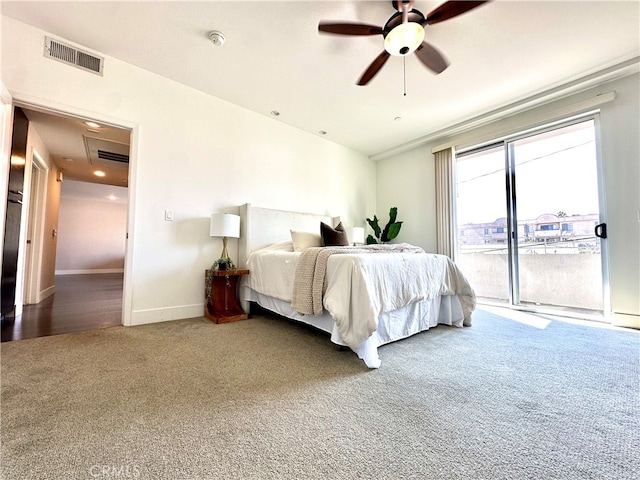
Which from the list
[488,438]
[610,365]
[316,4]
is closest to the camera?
[488,438]

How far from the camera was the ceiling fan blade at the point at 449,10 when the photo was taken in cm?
162

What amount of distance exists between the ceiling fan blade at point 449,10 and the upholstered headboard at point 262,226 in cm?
249

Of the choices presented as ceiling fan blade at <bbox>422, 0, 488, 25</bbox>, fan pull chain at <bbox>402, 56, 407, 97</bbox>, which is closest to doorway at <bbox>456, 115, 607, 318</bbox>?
fan pull chain at <bbox>402, 56, 407, 97</bbox>

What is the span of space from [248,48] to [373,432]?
3.12 m

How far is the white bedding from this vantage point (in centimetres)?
A: 170

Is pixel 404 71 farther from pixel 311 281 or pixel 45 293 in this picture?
pixel 45 293

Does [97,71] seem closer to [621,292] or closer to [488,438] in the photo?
[488,438]

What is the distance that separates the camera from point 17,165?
9.10ft

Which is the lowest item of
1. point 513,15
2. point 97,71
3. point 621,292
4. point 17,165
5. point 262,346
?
point 262,346

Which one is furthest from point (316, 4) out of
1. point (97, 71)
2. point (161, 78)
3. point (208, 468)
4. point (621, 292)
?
point (621, 292)

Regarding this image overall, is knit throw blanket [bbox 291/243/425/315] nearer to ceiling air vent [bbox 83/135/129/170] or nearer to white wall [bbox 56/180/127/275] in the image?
ceiling air vent [bbox 83/135/129/170]

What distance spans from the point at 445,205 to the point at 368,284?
10.1ft

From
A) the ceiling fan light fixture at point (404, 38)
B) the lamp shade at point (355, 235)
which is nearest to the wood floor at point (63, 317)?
the lamp shade at point (355, 235)

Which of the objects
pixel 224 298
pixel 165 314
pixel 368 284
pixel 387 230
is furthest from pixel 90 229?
pixel 368 284
